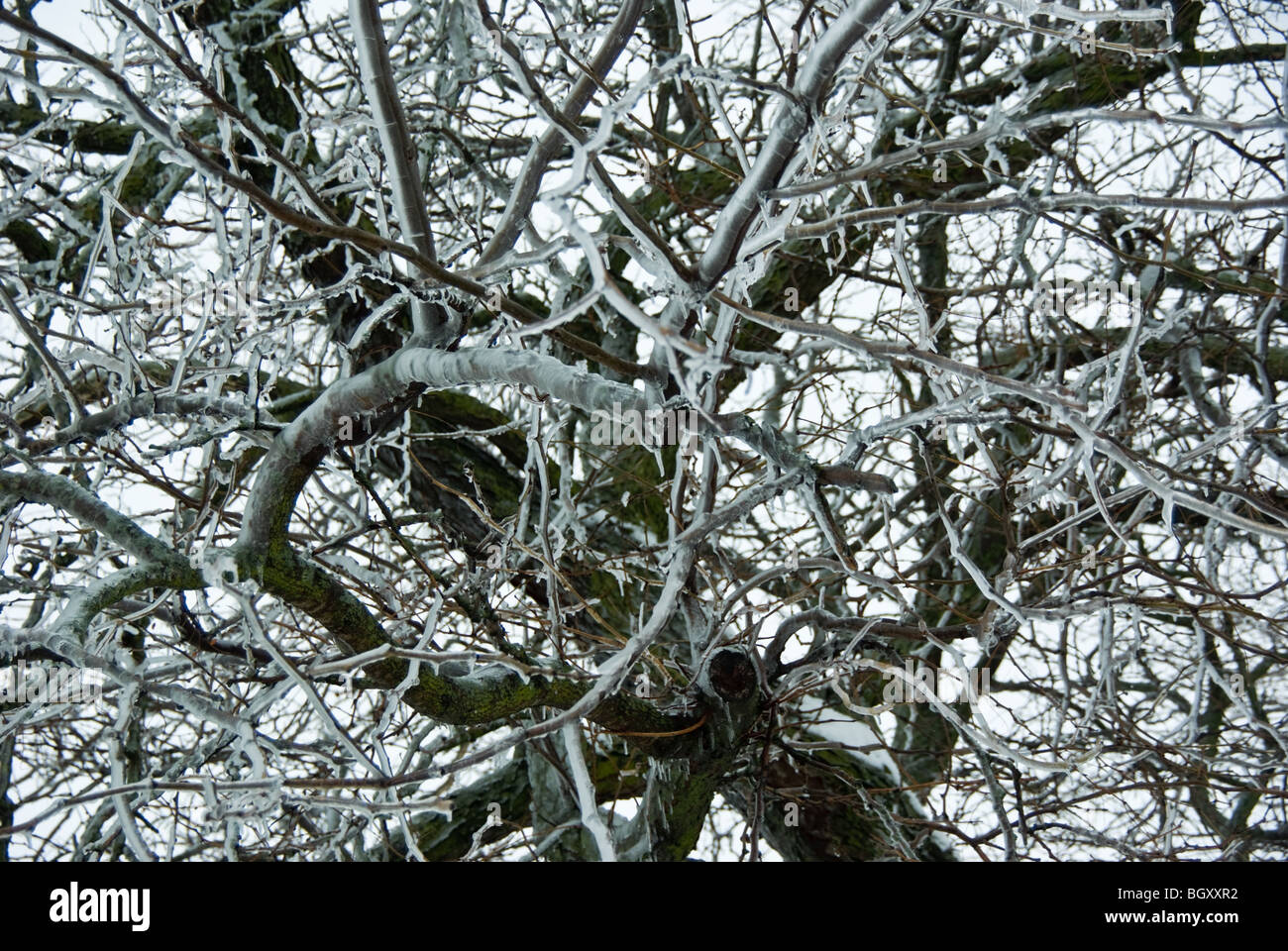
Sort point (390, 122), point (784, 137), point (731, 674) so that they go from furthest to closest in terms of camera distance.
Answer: point (731, 674) < point (390, 122) < point (784, 137)

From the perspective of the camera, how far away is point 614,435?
2.87m

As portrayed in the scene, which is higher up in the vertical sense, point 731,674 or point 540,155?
point 540,155

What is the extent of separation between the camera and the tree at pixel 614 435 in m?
1.76

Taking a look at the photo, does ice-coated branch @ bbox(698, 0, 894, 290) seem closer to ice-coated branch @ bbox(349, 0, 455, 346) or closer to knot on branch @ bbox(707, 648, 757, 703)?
ice-coated branch @ bbox(349, 0, 455, 346)

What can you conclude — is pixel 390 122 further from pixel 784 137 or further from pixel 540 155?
pixel 784 137

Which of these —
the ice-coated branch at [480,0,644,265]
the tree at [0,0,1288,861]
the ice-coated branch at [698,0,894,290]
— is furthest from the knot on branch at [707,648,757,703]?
the ice-coated branch at [698,0,894,290]

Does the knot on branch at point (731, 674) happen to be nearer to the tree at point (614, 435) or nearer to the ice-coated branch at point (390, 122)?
the tree at point (614, 435)

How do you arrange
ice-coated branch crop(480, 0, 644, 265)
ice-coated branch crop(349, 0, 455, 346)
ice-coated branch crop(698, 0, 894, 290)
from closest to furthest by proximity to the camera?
ice-coated branch crop(698, 0, 894, 290), ice-coated branch crop(349, 0, 455, 346), ice-coated branch crop(480, 0, 644, 265)

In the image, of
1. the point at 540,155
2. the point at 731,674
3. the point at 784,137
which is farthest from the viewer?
the point at 731,674

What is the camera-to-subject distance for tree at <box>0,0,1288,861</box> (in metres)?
1.76

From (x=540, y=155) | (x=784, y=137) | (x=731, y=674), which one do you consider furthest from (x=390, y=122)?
(x=731, y=674)

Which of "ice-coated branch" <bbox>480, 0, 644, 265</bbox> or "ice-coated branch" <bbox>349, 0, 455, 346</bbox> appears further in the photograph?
"ice-coated branch" <bbox>480, 0, 644, 265</bbox>

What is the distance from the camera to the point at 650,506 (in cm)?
433
